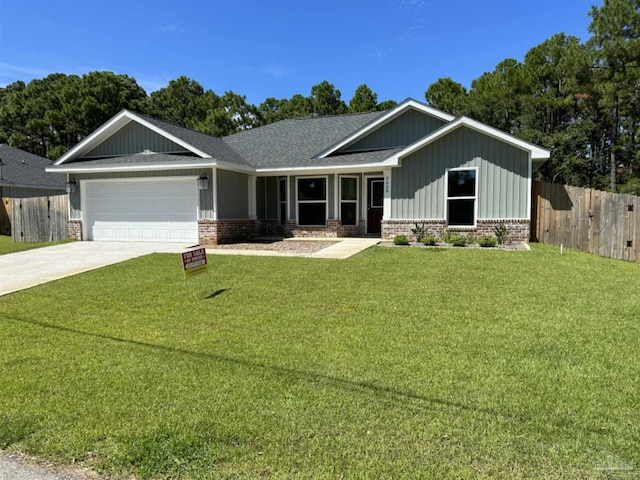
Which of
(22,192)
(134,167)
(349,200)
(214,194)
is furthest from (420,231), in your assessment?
(22,192)

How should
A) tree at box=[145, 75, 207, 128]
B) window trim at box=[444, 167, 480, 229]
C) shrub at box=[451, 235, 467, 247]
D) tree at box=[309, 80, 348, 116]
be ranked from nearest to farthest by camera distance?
1. shrub at box=[451, 235, 467, 247]
2. window trim at box=[444, 167, 480, 229]
3. tree at box=[309, 80, 348, 116]
4. tree at box=[145, 75, 207, 128]

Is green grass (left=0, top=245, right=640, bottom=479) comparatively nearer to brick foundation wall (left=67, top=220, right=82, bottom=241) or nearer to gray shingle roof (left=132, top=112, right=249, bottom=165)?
gray shingle roof (left=132, top=112, right=249, bottom=165)

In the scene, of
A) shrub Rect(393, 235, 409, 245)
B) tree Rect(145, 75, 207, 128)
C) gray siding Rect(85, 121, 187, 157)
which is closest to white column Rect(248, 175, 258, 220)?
gray siding Rect(85, 121, 187, 157)

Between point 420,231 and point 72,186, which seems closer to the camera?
point 420,231

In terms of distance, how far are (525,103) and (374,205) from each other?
19.3 m

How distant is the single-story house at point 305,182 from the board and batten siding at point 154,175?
0.04 meters

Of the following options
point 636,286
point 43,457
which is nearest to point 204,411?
point 43,457

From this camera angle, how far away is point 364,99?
33.9 m

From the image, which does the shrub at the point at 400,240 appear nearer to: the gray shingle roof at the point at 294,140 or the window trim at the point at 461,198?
the window trim at the point at 461,198

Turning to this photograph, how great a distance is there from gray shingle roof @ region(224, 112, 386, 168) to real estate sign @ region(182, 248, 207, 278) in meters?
8.40

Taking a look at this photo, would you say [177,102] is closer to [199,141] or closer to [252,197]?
[199,141]

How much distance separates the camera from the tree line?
2555cm

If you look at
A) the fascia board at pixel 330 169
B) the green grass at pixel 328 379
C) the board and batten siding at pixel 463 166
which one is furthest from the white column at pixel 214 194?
the green grass at pixel 328 379

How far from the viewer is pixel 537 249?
11211 millimetres
